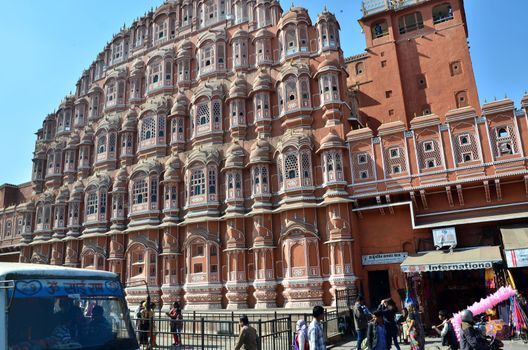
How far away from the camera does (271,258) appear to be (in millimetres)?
24016

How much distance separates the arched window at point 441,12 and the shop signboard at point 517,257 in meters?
18.8

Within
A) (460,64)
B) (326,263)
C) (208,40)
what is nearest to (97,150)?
(208,40)

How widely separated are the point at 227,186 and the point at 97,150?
45.6 feet

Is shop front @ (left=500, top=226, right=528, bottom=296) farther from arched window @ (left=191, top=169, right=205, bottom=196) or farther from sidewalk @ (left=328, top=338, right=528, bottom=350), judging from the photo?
arched window @ (left=191, top=169, right=205, bottom=196)

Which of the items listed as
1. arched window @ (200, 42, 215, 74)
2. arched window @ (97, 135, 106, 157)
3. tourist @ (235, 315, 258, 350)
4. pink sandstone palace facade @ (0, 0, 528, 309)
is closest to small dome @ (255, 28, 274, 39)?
pink sandstone palace facade @ (0, 0, 528, 309)

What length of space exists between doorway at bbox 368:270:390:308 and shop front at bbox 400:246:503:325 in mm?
2151

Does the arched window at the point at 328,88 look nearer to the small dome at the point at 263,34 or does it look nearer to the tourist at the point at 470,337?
the small dome at the point at 263,34

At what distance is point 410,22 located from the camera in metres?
30.8

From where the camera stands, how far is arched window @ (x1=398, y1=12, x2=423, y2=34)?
30444 mm

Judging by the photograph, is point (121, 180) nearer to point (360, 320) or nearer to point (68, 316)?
point (360, 320)

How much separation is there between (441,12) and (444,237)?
59.5 feet

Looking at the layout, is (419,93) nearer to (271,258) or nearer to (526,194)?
(526,194)

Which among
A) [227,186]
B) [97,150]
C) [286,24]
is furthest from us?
[97,150]

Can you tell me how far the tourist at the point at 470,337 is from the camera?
7.54 metres
